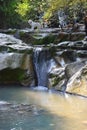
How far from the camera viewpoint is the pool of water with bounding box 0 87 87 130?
7.98 metres

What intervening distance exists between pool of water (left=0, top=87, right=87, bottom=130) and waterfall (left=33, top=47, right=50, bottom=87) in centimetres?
207

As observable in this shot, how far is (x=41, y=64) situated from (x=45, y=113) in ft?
19.8

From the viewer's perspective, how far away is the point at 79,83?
1245 centimetres

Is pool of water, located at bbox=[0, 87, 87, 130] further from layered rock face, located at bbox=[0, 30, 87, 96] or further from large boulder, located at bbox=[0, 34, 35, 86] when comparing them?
large boulder, located at bbox=[0, 34, 35, 86]

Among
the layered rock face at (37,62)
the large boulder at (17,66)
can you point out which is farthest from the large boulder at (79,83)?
the large boulder at (17,66)

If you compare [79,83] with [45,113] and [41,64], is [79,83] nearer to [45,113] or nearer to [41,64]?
[41,64]

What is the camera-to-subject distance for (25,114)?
8.92m

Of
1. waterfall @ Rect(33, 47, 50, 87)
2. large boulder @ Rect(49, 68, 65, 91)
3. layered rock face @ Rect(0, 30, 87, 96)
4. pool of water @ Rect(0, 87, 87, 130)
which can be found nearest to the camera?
pool of water @ Rect(0, 87, 87, 130)

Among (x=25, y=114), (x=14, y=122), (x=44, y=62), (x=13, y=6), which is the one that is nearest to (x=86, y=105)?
(x=25, y=114)

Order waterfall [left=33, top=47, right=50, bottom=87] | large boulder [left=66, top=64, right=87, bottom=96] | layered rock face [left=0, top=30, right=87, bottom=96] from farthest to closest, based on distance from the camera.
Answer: waterfall [left=33, top=47, right=50, bottom=87] < layered rock face [left=0, top=30, right=87, bottom=96] < large boulder [left=66, top=64, right=87, bottom=96]

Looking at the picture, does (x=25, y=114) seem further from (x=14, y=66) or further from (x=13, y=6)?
(x=13, y=6)

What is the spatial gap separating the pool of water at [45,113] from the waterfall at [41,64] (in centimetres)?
207

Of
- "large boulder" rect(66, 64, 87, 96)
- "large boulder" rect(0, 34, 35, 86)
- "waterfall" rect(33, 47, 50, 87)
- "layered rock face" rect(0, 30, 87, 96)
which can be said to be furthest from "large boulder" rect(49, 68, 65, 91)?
"large boulder" rect(0, 34, 35, 86)

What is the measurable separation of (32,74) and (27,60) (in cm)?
63
